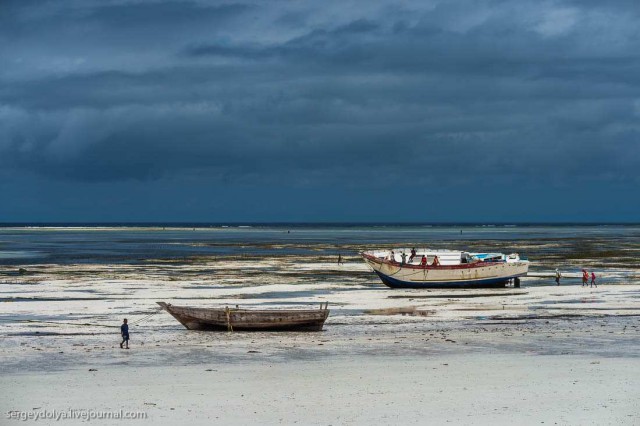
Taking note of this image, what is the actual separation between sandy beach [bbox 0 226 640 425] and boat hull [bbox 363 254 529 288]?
4966 millimetres

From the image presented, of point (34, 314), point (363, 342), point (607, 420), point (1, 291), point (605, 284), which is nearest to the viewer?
point (607, 420)

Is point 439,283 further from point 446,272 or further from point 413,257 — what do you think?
point 413,257

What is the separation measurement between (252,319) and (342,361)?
6.78m

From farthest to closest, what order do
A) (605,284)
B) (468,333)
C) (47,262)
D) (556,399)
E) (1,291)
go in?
(47,262) → (605,284) → (1,291) → (468,333) → (556,399)

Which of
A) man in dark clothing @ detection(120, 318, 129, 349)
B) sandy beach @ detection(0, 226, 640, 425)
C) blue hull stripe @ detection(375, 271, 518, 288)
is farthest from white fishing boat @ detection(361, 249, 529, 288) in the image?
man in dark clothing @ detection(120, 318, 129, 349)

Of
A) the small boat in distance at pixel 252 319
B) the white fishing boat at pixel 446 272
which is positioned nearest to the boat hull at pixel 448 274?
the white fishing boat at pixel 446 272

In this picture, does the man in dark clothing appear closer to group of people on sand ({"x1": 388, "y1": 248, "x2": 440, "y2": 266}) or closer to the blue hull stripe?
the blue hull stripe

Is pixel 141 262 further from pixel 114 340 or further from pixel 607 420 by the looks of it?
pixel 607 420

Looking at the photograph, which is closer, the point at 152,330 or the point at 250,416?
the point at 250,416

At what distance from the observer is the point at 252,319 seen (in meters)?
32.8

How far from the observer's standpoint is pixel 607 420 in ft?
65.3

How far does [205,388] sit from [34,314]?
60.4 ft

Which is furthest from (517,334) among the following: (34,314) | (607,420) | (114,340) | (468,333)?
(34,314)

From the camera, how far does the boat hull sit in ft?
176
